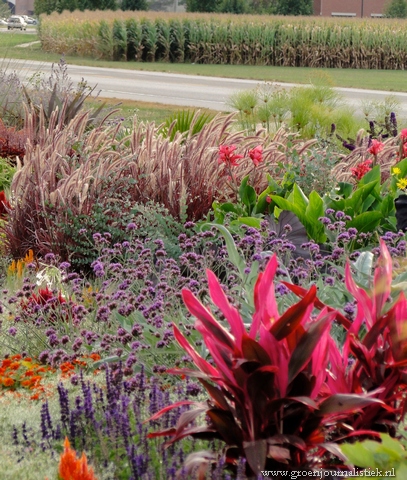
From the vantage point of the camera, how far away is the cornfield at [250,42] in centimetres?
3228

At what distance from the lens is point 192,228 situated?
5.98m

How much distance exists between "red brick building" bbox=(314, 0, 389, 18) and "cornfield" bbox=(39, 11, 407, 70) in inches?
1909

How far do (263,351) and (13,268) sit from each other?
11.9 ft

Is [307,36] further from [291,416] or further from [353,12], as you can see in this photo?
[353,12]

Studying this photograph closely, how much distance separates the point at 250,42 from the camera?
32.7m

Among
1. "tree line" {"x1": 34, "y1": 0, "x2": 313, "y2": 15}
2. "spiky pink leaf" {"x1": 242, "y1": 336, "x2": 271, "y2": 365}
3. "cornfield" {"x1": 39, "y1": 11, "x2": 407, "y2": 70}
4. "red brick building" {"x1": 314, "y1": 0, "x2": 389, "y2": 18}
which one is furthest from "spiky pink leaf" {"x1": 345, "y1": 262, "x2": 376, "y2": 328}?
"red brick building" {"x1": 314, "y1": 0, "x2": 389, "y2": 18}

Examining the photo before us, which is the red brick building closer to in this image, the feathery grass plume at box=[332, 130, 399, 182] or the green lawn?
the green lawn

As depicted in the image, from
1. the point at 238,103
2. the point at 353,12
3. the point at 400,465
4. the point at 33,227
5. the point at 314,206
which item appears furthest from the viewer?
the point at 353,12

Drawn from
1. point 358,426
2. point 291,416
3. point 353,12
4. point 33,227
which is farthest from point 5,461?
point 353,12

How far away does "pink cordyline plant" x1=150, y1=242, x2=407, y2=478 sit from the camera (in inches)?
95.3

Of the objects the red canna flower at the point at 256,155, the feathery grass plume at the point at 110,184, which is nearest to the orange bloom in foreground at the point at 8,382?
the feathery grass plume at the point at 110,184

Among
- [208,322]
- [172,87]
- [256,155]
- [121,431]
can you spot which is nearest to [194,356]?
[208,322]

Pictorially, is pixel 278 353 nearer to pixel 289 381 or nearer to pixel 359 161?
pixel 289 381

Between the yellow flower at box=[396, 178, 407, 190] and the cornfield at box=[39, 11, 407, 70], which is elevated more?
the yellow flower at box=[396, 178, 407, 190]
